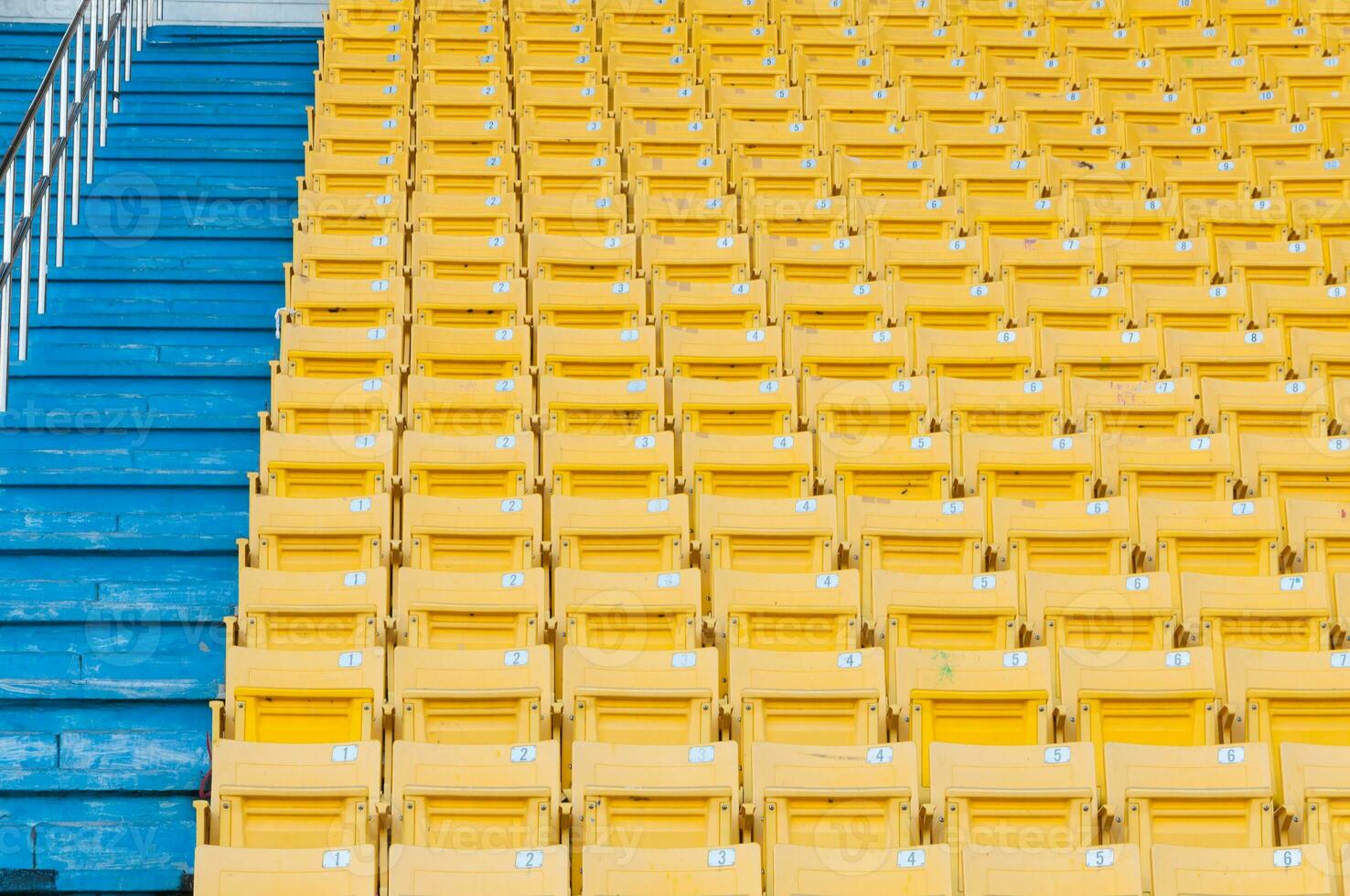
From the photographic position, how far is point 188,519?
4.84 m

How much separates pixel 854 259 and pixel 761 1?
247 cm

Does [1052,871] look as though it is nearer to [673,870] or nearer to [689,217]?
[673,870]

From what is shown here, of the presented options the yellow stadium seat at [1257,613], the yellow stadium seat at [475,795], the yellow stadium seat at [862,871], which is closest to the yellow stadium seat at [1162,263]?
the yellow stadium seat at [1257,613]

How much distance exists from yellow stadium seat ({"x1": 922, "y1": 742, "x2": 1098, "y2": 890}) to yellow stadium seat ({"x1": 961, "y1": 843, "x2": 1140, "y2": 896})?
0.69ft

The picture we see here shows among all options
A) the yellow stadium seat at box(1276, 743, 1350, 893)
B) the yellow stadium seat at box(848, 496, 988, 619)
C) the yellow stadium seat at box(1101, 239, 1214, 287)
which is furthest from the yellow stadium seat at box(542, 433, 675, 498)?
the yellow stadium seat at box(1101, 239, 1214, 287)

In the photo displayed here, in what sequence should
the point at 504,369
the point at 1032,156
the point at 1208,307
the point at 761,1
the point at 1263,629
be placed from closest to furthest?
1. the point at 1263,629
2. the point at 504,369
3. the point at 1208,307
4. the point at 1032,156
5. the point at 761,1

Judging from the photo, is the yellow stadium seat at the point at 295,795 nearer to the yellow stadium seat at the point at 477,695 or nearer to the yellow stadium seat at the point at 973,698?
the yellow stadium seat at the point at 477,695

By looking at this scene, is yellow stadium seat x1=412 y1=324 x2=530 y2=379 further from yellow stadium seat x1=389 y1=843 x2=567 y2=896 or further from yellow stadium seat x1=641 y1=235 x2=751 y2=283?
yellow stadium seat x1=389 y1=843 x2=567 y2=896

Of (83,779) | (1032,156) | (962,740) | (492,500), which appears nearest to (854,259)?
(1032,156)

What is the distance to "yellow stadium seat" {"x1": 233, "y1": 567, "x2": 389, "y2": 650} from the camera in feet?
13.4

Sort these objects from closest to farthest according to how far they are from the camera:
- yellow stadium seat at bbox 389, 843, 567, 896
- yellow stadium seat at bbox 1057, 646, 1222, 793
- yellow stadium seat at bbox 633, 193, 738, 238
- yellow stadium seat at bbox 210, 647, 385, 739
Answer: yellow stadium seat at bbox 389, 843, 567, 896
yellow stadium seat at bbox 210, 647, 385, 739
yellow stadium seat at bbox 1057, 646, 1222, 793
yellow stadium seat at bbox 633, 193, 738, 238

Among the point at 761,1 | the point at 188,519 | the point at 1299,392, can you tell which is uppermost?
the point at 761,1

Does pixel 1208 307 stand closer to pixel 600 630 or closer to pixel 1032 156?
pixel 1032 156

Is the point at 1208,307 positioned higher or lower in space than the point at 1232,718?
higher
